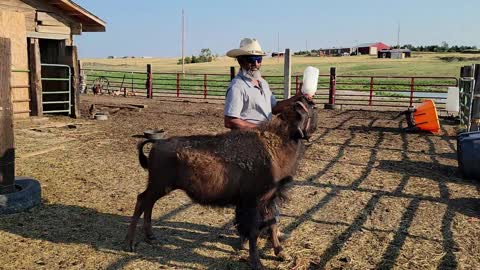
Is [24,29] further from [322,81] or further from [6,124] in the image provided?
[322,81]

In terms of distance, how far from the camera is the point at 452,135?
10742 millimetres

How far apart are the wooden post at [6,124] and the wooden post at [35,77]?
7139 mm

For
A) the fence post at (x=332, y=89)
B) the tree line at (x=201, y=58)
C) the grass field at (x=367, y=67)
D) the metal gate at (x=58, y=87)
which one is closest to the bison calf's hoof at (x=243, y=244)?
the metal gate at (x=58, y=87)

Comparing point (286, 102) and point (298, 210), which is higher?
point (286, 102)

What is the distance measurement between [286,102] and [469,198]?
11.0ft

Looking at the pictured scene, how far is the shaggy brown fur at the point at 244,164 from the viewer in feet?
12.8

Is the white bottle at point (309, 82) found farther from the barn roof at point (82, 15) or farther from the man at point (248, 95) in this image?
the barn roof at point (82, 15)

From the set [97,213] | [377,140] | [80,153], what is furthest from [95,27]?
[97,213]

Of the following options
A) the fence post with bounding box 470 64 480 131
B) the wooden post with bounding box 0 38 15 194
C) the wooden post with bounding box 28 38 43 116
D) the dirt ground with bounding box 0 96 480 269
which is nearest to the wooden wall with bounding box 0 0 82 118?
the wooden post with bounding box 28 38 43 116

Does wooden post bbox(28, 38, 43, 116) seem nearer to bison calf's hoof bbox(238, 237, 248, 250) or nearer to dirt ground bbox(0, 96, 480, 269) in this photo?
dirt ground bbox(0, 96, 480, 269)

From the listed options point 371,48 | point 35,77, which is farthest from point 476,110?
point 371,48

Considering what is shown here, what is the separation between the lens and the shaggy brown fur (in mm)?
3900

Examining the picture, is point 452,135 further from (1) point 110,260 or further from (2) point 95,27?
(2) point 95,27

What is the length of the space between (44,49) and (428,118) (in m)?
11.2
